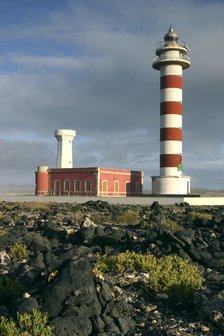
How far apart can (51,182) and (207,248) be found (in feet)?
135

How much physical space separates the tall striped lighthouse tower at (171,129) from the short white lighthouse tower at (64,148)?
15.2 metres

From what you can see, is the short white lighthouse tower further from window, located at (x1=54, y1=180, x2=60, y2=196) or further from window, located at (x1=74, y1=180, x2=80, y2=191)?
window, located at (x1=74, y1=180, x2=80, y2=191)

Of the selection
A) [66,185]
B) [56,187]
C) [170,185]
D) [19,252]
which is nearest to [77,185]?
[66,185]

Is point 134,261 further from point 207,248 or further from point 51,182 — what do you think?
point 51,182

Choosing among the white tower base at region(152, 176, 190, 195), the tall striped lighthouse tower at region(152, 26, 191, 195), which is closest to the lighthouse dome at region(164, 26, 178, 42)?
the tall striped lighthouse tower at region(152, 26, 191, 195)

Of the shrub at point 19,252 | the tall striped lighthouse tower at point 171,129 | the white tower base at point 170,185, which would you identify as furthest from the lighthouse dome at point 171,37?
the shrub at point 19,252

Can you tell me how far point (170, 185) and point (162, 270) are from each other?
33.1 m

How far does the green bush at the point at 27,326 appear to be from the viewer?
18.2 ft

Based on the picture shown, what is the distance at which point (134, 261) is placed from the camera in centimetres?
917

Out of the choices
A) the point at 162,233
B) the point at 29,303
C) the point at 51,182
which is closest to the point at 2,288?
the point at 29,303

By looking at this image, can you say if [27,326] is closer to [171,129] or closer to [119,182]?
[171,129]

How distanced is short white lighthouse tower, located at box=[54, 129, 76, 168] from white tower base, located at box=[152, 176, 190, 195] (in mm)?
15640

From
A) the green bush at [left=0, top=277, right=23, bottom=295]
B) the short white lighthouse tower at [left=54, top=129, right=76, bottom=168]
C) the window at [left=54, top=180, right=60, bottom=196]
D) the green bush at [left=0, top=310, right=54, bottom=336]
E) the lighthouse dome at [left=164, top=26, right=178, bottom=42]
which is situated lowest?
the green bush at [left=0, top=310, right=54, bottom=336]

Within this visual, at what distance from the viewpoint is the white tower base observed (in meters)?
41.2
